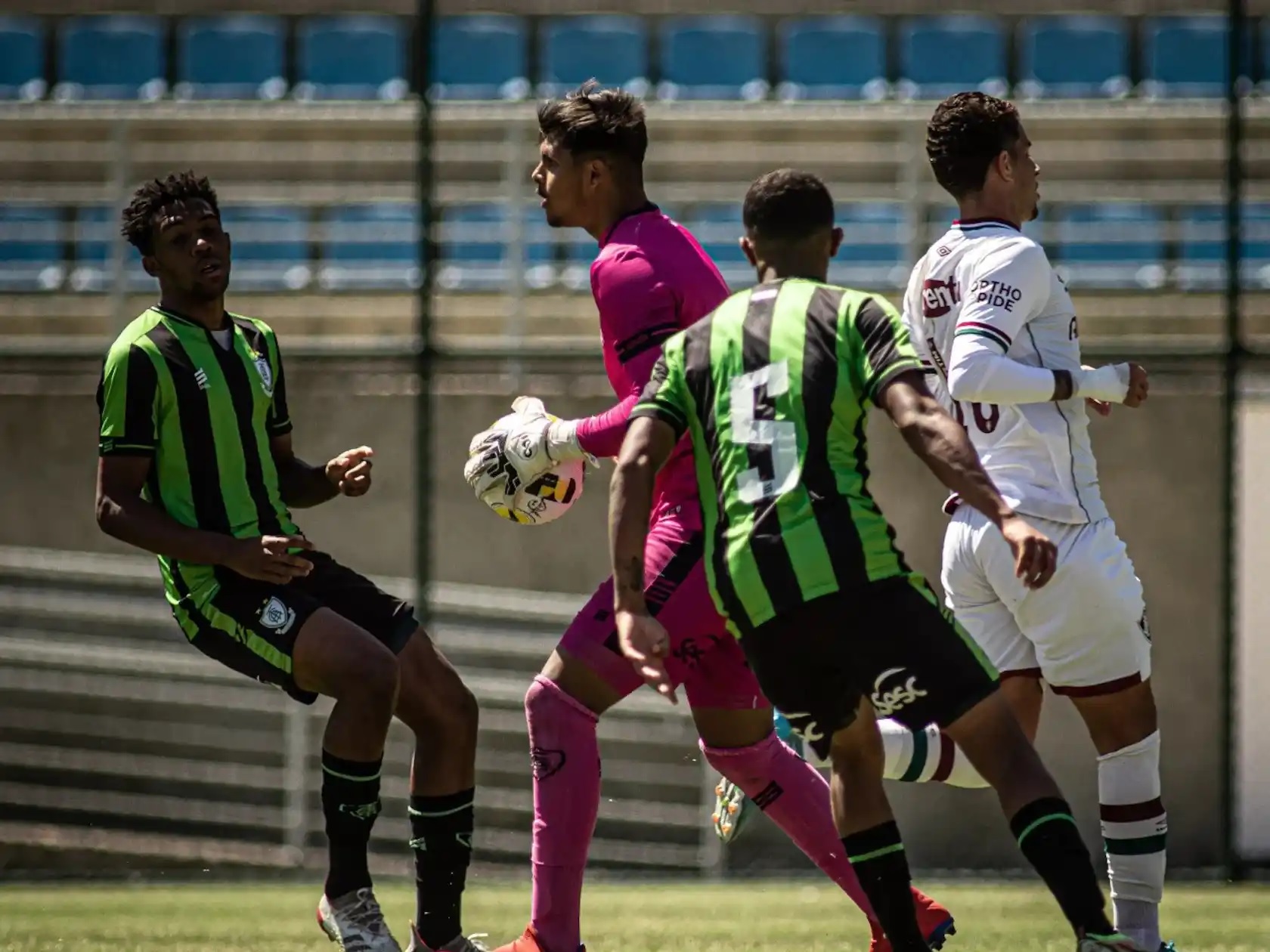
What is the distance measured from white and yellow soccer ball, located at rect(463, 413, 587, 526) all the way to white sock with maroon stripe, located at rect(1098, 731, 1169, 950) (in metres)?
1.38

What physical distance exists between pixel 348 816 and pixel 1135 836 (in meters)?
1.81

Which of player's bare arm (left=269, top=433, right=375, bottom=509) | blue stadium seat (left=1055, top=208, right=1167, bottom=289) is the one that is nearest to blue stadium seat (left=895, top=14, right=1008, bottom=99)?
blue stadium seat (left=1055, top=208, right=1167, bottom=289)

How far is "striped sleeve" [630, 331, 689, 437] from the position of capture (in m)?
3.61

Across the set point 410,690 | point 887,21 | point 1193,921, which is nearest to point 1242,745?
point 1193,921

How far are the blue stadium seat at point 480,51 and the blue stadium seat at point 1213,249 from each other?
218 inches

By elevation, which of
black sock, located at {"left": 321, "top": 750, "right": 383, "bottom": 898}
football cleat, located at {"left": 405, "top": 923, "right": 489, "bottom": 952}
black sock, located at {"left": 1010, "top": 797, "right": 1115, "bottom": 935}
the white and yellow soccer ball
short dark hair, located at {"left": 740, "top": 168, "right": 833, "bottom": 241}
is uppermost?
short dark hair, located at {"left": 740, "top": 168, "right": 833, "bottom": 241}

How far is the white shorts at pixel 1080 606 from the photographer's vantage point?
411 centimetres

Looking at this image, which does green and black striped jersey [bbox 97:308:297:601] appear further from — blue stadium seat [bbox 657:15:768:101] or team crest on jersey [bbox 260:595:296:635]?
blue stadium seat [bbox 657:15:768:101]

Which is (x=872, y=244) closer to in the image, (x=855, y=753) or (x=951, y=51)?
(x=951, y=51)

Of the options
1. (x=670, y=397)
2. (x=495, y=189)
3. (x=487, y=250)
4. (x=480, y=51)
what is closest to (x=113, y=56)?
(x=480, y=51)

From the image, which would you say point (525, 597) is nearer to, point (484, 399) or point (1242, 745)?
point (484, 399)

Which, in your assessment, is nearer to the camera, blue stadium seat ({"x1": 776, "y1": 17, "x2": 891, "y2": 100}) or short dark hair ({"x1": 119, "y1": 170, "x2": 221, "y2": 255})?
short dark hair ({"x1": 119, "y1": 170, "x2": 221, "y2": 255})

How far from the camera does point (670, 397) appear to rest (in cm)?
362

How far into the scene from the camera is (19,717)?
9.09 m
